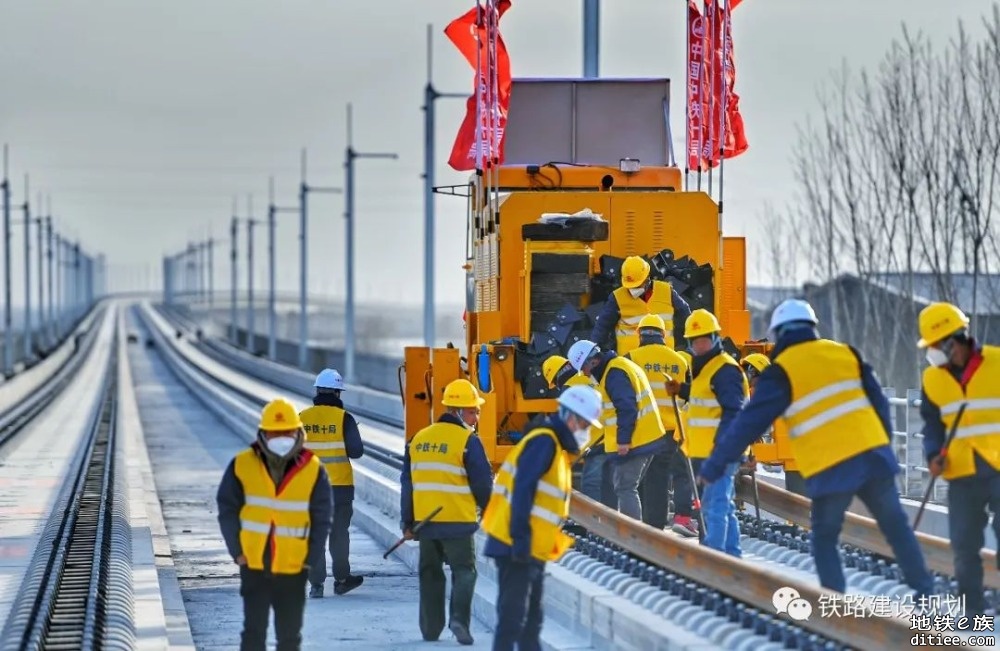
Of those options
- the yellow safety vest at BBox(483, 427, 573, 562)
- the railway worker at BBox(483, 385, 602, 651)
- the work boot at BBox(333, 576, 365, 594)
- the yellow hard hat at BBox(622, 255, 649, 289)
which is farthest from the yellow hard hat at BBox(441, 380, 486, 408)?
the yellow hard hat at BBox(622, 255, 649, 289)

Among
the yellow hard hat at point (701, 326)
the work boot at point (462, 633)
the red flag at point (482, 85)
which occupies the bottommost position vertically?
the work boot at point (462, 633)

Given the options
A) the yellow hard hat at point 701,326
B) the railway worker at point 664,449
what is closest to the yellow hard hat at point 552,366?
the railway worker at point 664,449

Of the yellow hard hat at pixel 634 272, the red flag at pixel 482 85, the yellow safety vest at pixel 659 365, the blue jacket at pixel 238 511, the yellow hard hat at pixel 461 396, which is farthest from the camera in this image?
the red flag at pixel 482 85

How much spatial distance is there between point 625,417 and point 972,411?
13.7ft

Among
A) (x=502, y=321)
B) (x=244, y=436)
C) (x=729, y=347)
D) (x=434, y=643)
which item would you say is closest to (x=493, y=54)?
(x=502, y=321)

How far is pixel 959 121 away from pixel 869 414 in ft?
81.9

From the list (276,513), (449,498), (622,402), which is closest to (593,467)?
(622,402)

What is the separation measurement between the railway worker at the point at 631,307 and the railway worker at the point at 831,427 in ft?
20.4

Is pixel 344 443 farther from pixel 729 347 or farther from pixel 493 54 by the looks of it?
pixel 493 54

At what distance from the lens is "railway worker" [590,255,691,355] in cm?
1839

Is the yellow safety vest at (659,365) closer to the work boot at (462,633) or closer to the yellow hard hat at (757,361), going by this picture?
the yellow hard hat at (757,361)

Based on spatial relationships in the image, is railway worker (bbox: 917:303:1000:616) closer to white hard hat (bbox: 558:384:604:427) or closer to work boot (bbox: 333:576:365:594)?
white hard hat (bbox: 558:384:604:427)

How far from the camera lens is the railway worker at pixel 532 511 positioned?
446 inches

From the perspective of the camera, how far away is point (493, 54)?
22.5m
